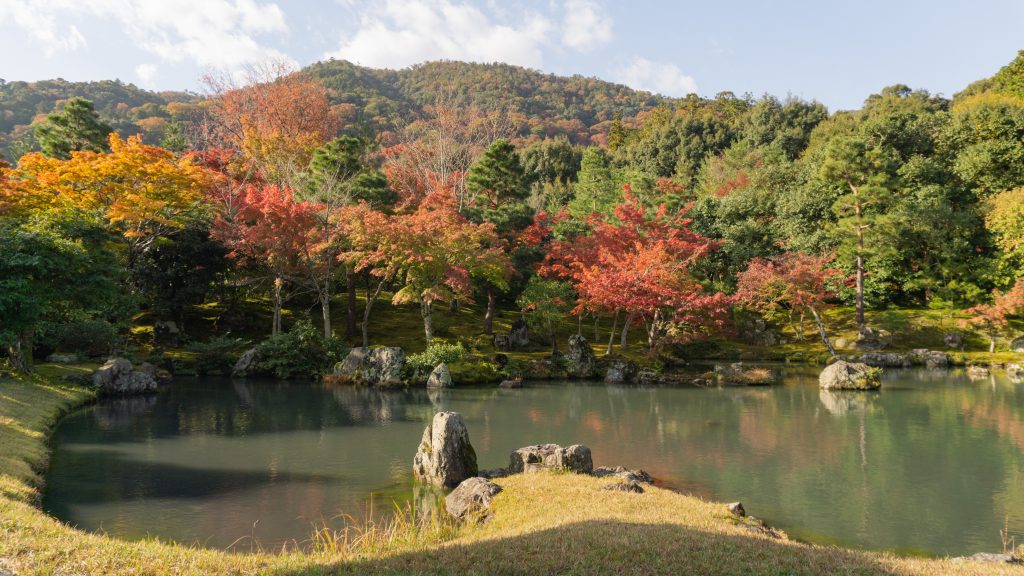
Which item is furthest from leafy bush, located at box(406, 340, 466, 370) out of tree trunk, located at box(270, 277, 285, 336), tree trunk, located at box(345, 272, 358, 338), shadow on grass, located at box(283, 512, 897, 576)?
shadow on grass, located at box(283, 512, 897, 576)

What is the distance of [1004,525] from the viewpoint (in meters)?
9.50

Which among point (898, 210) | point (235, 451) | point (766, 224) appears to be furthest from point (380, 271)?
point (898, 210)

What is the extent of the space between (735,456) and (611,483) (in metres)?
5.08

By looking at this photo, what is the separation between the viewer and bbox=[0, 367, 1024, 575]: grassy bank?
5668 millimetres

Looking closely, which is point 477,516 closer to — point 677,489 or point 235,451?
point 677,489

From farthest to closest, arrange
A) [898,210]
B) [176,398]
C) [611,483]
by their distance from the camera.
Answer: [898,210], [176,398], [611,483]

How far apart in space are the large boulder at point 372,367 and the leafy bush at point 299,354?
3.51 feet

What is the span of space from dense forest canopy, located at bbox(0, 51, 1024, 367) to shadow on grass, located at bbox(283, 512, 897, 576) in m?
14.8

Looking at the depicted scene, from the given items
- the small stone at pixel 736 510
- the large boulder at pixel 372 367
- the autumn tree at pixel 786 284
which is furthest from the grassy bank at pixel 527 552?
the autumn tree at pixel 786 284

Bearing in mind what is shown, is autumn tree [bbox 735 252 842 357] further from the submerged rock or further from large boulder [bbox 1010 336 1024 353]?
the submerged rock

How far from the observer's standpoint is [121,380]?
20.9 m

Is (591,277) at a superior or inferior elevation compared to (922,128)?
inferior

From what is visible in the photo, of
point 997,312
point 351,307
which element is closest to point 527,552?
point 351,307

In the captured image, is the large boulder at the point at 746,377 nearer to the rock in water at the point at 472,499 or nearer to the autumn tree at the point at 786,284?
the autumn tree at the point at 786,284
